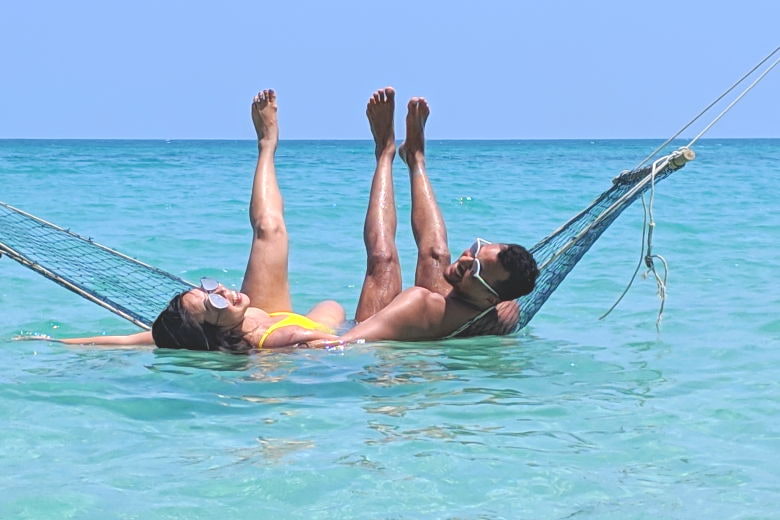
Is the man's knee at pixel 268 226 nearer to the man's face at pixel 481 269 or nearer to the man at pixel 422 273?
the man at pixel 422 273

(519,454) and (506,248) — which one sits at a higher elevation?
(506,248)

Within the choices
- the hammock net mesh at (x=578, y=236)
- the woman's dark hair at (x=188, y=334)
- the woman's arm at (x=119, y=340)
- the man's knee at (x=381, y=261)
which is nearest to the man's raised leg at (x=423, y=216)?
the man's knee at (x=381, y=261)

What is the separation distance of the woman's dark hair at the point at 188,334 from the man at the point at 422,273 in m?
0.36

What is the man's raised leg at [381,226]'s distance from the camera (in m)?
4.92

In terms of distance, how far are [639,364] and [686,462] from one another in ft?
4.79

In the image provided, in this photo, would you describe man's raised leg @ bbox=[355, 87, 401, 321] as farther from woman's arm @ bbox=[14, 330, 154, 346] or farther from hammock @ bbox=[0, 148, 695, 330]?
woman's arm @ bbox=[14, 330, 154, 346]

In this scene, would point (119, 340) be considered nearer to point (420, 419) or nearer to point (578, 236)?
point (420, 419)

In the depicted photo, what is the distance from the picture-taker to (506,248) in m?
4.50

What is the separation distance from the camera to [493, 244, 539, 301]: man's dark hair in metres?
4.48

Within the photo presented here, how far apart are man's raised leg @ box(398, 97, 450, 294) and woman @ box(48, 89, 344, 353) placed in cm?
53

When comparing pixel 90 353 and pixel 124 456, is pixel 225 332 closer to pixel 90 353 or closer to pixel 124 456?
pixel 90 353

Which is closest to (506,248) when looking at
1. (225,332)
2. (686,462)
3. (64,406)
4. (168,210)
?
(225,332)
